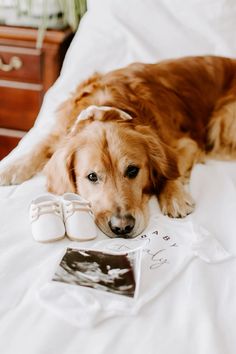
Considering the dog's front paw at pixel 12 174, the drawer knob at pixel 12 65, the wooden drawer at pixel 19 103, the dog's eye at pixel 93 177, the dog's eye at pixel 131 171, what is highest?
the dog's eye at pixel 131 171

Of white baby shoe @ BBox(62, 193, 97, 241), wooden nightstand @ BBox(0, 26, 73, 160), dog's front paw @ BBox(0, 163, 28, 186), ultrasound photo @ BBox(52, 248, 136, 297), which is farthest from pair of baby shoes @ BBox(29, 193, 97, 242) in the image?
wooden nightstand @ BBox(0, 26, 73, 160)

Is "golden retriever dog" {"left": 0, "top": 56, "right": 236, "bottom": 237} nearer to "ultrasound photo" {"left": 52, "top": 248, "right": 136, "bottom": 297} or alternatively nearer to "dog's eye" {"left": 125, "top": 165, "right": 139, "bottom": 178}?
"dog's eye" {"left": 125, "top": 165, "right": 139, "bottom": 178}

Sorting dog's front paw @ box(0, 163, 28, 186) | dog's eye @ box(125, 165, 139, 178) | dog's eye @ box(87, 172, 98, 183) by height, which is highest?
dog's eye @ box(125, 165, 139, 178)

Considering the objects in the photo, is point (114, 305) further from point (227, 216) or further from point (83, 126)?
point (83, 126)

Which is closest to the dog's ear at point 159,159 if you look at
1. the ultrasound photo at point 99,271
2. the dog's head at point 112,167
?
the dog's head at point 112,167

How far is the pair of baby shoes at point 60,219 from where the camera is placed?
1377 mm

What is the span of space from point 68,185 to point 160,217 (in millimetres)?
370

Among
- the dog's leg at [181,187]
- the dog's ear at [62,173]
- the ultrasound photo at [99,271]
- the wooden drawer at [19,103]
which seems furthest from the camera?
the wooden drawer at [19,103]

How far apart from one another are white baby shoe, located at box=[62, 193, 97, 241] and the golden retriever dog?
2.6 inches

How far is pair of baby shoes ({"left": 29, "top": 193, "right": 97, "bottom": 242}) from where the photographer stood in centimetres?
138

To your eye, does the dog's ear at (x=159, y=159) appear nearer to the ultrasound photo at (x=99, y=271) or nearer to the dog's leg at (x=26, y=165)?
the dog's leg at (x=26, y=165)

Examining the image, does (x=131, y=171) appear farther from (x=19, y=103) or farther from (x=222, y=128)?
(x=19, y=103)

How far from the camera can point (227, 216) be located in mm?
1500

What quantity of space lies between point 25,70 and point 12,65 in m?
0.07
